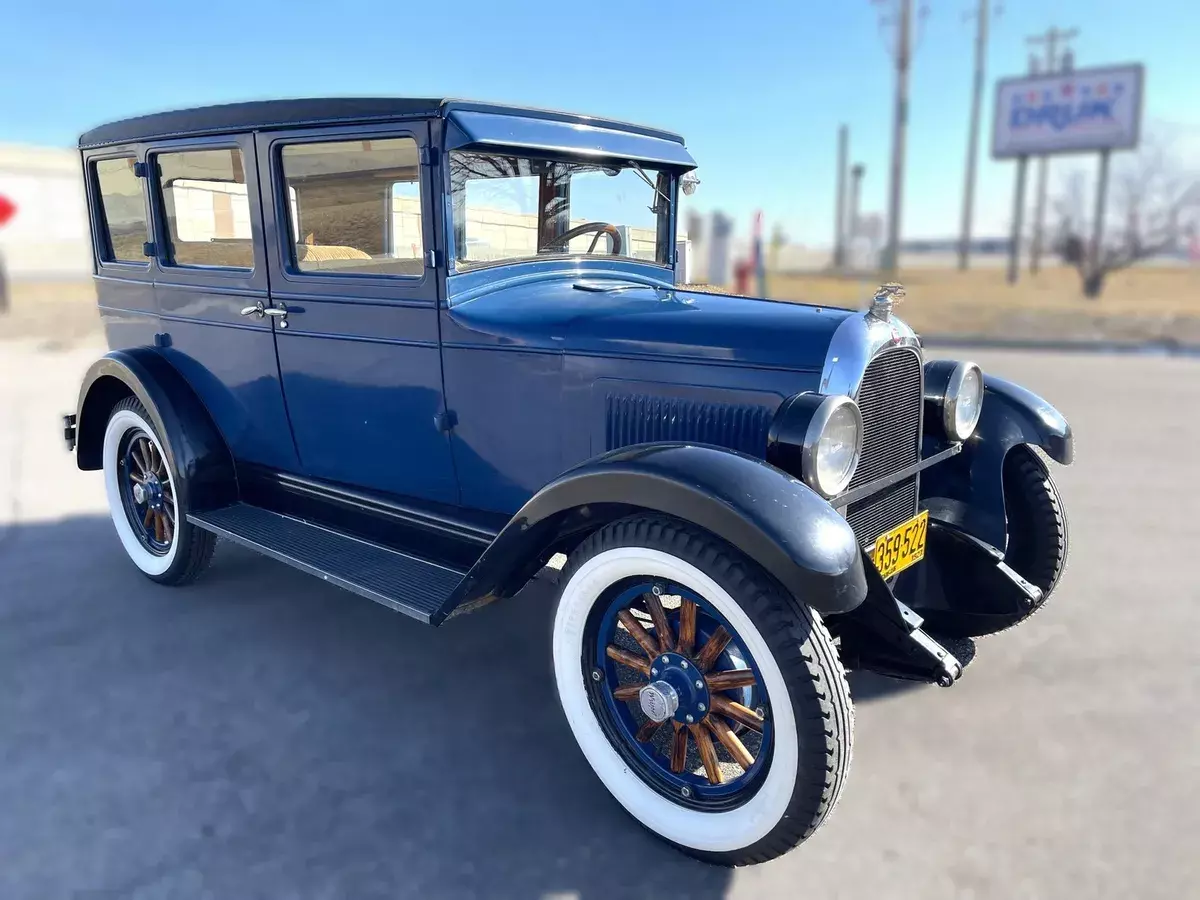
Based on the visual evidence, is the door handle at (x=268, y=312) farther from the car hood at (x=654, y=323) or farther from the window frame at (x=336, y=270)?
the car hood at (x=654, y=323)


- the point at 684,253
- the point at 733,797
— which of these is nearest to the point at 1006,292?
the point at 684,253

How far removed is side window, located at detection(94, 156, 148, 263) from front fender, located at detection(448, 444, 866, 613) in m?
2.58

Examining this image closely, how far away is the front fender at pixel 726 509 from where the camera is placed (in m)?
1.89

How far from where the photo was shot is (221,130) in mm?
3168

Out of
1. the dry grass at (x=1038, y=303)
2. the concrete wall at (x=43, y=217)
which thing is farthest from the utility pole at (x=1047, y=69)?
the concrete wall at (x=43, y=217)

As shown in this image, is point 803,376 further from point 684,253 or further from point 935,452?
point 684,253

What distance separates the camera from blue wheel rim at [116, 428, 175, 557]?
3.79 meters

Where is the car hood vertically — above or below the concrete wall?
below

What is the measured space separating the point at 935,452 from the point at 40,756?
9.96ft

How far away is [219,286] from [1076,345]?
1323 cm

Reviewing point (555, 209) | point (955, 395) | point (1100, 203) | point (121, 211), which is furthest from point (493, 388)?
point (1100, 203)

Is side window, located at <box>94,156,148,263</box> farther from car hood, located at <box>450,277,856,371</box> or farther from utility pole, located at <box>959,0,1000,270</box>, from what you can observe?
utility pole, located at <box>959,0,1000,270</box>

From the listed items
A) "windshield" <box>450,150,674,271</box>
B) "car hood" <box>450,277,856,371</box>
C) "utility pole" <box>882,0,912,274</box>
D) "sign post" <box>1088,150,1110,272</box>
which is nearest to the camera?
"car hood" <box>450,277,856,371</box>

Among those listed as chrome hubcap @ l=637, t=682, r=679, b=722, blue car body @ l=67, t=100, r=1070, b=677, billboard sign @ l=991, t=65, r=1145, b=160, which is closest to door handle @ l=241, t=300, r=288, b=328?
blue car body @ l=67, t=100, r=1070, b=677
